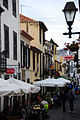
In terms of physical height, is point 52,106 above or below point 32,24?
below

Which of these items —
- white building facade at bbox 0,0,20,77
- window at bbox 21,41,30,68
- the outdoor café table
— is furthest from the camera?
window at bbox 21,41,30,68

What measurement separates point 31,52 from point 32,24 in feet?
14.9

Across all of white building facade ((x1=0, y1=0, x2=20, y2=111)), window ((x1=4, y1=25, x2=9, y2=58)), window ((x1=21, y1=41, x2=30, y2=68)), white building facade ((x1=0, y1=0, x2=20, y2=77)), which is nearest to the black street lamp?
white building facade ((x1=0, y1=0, x2=20, y2=111))

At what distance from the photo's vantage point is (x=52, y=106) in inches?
858

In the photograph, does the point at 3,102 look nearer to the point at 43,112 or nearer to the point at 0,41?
the point at 43,112

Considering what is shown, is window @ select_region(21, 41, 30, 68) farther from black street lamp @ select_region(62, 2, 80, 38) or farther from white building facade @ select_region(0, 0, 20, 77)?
black street lamp @ select_region(62, 2, 80, 38)

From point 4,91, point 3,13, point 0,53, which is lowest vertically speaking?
point 4,91

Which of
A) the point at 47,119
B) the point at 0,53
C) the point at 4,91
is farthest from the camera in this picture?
the point at 47,119

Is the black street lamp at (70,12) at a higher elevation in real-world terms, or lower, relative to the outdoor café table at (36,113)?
higher

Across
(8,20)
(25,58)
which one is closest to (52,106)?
(25,58)

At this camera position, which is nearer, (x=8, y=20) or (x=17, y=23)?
(x=8, y=20)

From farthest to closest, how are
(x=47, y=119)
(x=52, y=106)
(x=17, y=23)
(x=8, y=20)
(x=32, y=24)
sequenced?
(x=32, y=24)
(x=52, y=106)
(x=17, y=23)
(x=8, y=20)
(x=47, y=119)

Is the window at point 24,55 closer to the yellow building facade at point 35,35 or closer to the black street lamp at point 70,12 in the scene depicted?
the yellow building facade at point 35,35

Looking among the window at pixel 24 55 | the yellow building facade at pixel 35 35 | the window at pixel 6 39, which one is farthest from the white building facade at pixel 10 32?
the yellow building facade at pixel 35 35
